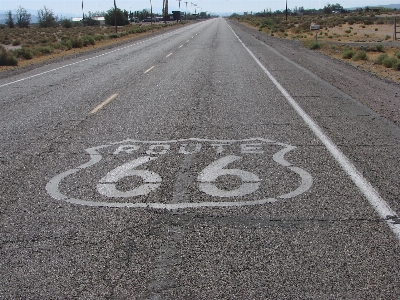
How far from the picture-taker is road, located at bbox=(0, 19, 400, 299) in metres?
3.69

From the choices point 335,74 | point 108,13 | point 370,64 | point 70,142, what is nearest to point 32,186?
point 70,142

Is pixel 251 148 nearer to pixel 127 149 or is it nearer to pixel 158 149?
pixel 158 149

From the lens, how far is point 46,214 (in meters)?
4.93

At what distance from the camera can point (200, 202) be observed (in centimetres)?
517

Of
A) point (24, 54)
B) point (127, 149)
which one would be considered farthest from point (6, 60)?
point (127, 149)

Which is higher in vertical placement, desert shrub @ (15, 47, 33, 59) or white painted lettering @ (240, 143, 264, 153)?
desert shrub @ (15, 47, 33, 59)

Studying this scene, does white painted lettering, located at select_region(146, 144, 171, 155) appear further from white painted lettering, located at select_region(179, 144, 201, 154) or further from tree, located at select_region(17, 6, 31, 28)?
tree, located at select_region(17, 6, 31, 28)

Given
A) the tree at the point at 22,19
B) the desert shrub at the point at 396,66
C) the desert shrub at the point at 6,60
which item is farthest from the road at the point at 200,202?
the tree at the point at 22,19

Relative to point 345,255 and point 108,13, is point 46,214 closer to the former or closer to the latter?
point 345,255

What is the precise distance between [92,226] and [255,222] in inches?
58.3

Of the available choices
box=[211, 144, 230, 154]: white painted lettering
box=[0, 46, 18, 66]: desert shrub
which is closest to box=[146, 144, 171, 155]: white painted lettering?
box=[211, 144, 230, 154]: white painted lettering

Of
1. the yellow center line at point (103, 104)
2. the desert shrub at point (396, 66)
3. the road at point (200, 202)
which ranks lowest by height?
the road at point (200, 202)

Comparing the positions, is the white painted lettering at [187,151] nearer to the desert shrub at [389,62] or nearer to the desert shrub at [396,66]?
the desert shrub at [396,66]

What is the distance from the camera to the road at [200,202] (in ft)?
12.1
